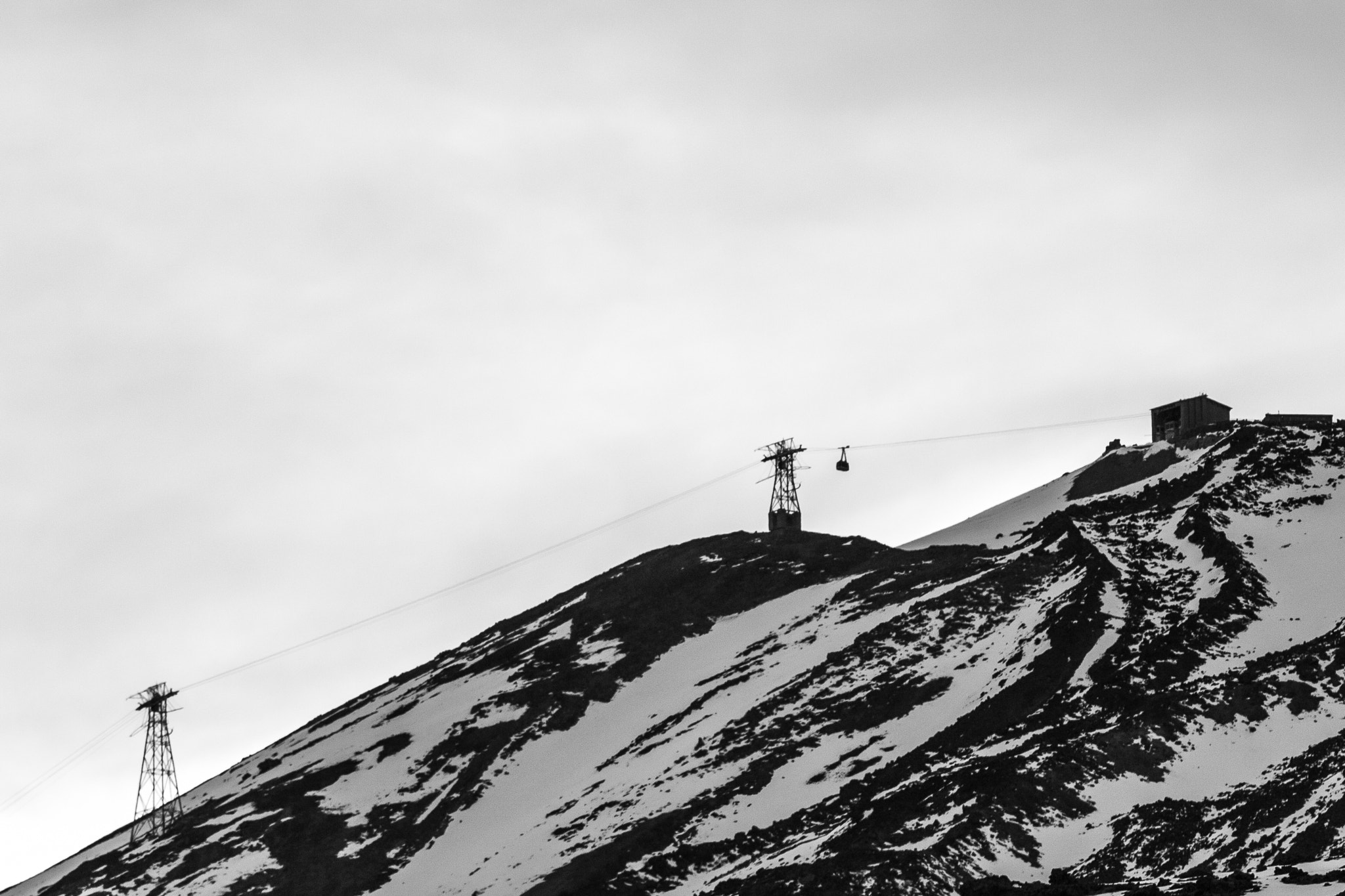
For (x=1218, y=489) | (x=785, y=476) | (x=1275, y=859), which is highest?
(x=785, y=476)

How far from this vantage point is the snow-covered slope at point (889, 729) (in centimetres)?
10312

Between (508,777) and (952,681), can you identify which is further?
(508,777)

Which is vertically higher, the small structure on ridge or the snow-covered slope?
the small structure on ridge

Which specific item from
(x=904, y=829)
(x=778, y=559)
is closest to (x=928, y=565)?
(x=778, y=559)

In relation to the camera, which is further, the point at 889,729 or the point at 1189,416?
the point at 1189,416

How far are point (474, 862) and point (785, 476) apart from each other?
227 ft

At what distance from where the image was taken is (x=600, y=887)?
125500 millimetres

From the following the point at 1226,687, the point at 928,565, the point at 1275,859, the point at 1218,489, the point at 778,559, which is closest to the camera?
the point at 1275,859

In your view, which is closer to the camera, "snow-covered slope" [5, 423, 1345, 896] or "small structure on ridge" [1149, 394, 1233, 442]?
"snow-covered slope" [5, 423, 1345, 896]

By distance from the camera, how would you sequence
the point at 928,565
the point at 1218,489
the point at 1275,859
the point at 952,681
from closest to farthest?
the point at 1275,859 < the point at 952,681 < the point at 1218,489 < the point at 928,565

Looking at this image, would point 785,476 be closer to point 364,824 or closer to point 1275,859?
point 364,824

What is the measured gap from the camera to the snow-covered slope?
10312 centimetres

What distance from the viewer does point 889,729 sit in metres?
136

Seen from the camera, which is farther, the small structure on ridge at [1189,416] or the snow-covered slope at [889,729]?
the small structure on ridge at [1189,416]
